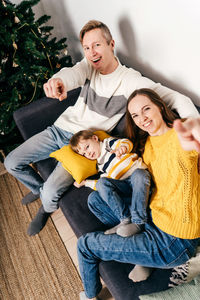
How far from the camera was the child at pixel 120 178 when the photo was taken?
1.19 metres

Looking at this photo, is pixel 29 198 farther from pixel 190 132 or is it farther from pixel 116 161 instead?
pixel 190 132

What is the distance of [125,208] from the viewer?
1262 mm

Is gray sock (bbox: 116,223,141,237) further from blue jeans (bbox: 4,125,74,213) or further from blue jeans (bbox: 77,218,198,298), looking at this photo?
blue jeans (bbox: 4,125,74,213)

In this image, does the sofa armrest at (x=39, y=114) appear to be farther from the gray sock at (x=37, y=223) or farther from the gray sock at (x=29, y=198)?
the gray sock at (x=37, y=223)

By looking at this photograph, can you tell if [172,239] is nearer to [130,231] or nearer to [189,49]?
[130,231]

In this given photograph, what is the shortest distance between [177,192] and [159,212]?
0.15 metres

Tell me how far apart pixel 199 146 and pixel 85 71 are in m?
1.20

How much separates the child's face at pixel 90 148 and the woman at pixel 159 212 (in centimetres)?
28

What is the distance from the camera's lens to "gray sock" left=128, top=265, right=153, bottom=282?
1056mm

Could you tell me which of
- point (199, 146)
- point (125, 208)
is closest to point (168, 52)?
point (199, 146)

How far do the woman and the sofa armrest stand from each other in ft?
2.78

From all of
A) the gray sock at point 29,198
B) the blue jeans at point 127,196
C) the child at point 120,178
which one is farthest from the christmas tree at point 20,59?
the blue jeans at point 127,196

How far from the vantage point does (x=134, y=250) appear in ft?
3.57

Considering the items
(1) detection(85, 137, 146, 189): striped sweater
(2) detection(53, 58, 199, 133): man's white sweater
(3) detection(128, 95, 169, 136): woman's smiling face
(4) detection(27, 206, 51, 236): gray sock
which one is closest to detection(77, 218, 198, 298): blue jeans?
(1) detection(85, 137, 146, 189): striped sweater
